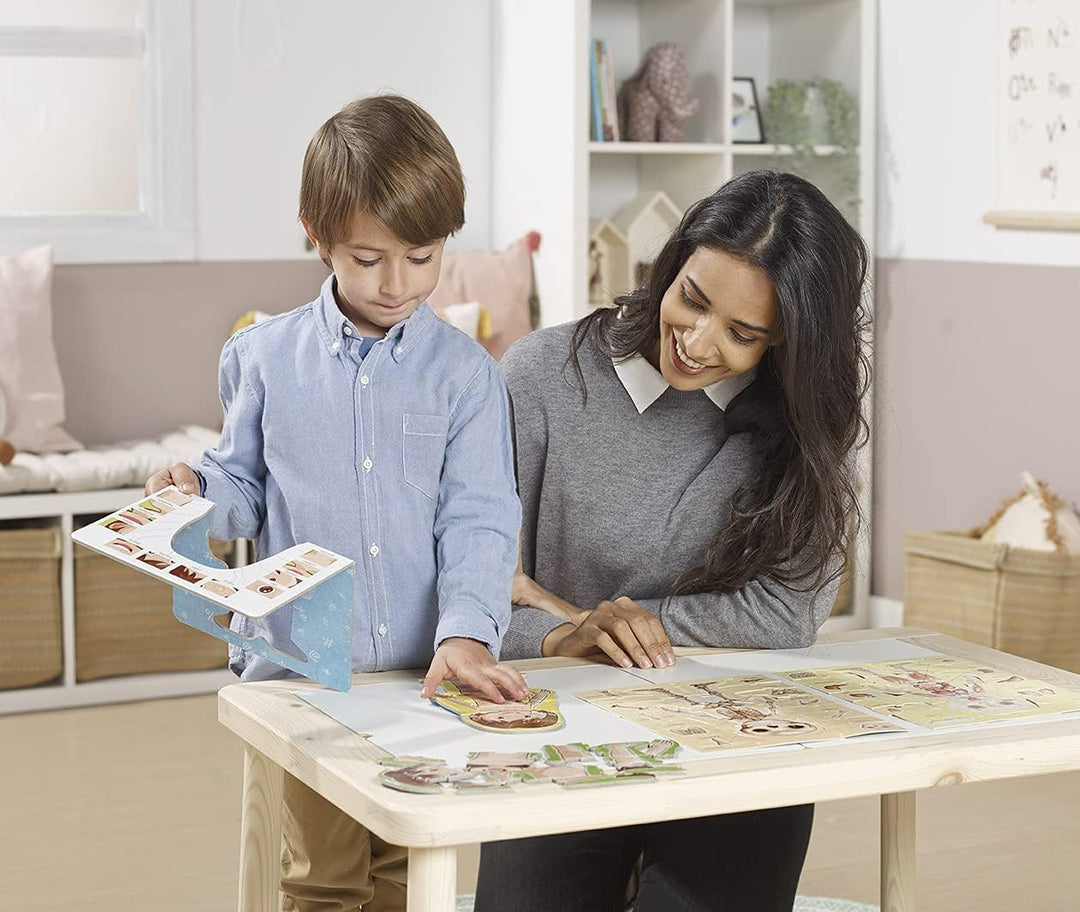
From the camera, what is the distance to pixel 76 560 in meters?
3.68

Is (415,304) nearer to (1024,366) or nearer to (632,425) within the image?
(632,425)

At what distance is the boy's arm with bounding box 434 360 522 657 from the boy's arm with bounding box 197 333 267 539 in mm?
201

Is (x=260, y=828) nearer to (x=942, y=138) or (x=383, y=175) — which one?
(x=383, y=175)

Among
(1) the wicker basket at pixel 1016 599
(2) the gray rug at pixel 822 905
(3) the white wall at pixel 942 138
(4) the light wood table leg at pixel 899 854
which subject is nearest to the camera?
(4) the light wood table leg at pixel 899 854

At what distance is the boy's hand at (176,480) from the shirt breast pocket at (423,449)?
0.69ft

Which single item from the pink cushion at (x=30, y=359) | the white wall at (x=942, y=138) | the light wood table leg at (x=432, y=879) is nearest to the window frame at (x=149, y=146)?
the pink cushion at (x=30, y=359)

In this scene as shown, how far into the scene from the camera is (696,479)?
6.45 feet

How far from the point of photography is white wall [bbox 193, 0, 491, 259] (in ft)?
13.5

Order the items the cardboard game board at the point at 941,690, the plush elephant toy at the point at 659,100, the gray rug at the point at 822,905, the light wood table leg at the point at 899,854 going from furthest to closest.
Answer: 1. the plush elephant toy at the point at 659,100
2. the gray rug at the point at 822,905
3. the light wood table leg at the point at 899,854
4. the cardboard game board at the point at 941,690

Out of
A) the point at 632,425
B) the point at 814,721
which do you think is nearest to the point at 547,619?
the point at 632,425

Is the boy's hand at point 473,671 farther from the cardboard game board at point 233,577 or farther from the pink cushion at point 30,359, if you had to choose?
the pink cushion at point 30,359

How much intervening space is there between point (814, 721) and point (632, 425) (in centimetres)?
63

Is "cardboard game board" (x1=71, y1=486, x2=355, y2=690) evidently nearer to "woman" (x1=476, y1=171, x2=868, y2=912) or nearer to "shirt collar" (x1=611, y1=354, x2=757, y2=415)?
"woman" (x1=476, y1=171, x2=868, y2=912)

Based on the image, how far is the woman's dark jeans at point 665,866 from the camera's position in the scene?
170 cm
